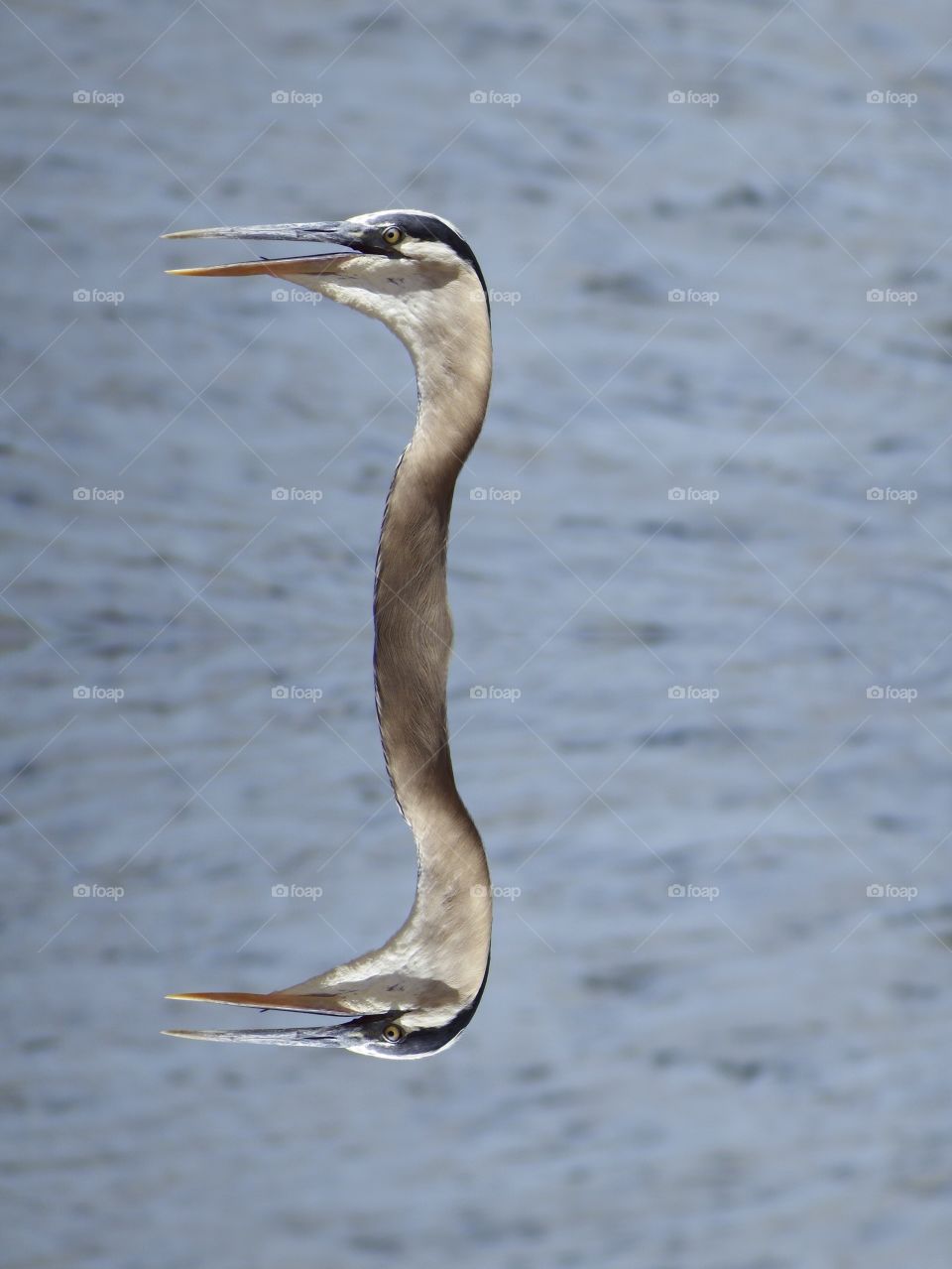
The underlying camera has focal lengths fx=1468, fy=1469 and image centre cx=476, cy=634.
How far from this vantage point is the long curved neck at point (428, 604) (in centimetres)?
99

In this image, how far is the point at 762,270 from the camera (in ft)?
4.13

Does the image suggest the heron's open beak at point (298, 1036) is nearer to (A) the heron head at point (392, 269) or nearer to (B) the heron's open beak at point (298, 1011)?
(B) the heron's open beak at point (298, 1011)

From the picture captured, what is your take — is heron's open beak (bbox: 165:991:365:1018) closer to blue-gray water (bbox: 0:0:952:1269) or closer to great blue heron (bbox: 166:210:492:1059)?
great blue heron (bbox: 166:210:492:1059)

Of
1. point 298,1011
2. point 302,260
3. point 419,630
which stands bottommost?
point 298,1011

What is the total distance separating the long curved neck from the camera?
0.99 m

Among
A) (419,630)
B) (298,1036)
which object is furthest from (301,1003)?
(419,630)

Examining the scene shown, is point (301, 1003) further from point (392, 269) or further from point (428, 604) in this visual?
point (392, 269)

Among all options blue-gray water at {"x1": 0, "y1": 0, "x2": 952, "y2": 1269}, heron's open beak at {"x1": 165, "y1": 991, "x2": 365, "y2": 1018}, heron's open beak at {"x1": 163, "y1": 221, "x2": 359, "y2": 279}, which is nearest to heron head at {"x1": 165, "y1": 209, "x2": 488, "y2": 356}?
heron's open beak at {"x1": 163, "y1": 221, "x2": 359, "y2": 279}

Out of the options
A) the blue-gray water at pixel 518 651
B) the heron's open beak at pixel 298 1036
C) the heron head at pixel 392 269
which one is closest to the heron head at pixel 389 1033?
the heron's open beak at pixel 298 1036

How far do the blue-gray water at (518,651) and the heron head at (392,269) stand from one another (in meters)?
0.22

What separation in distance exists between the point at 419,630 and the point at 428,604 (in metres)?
0.02

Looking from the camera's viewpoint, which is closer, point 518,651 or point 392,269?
point 392,269

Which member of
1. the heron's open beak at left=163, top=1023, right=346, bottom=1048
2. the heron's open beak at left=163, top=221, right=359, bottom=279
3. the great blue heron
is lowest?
the heron's open beak at left=163, top=1023, right=346, bottom=1048

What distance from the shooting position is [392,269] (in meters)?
0.97
